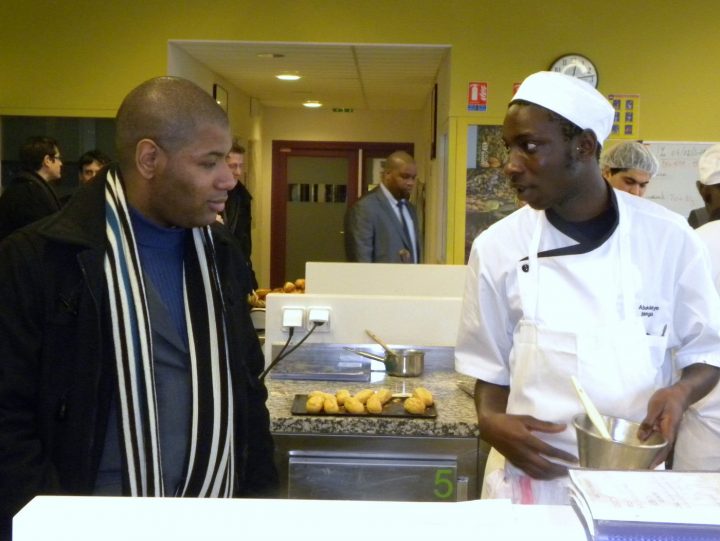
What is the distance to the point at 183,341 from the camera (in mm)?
1506

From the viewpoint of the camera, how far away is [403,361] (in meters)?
2.73

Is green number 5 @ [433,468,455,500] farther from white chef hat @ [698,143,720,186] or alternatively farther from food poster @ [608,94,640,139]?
food poster @ [608,94,640,139]

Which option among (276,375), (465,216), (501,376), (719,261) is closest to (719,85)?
(465,216)

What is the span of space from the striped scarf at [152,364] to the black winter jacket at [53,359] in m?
0.03

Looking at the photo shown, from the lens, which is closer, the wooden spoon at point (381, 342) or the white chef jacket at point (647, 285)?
the white chef jacket at point (647, 285)

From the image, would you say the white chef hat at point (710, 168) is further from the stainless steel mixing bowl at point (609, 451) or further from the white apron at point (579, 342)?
the stainless steel mixing bowl at point (609, 451)

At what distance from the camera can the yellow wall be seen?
5.15 metres

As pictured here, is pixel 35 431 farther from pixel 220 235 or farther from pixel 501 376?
pixel 501 376

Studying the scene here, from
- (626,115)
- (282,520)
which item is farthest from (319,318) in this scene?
(626,115)

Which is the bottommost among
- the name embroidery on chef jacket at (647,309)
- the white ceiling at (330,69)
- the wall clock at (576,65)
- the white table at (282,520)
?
the white table at (282,520)

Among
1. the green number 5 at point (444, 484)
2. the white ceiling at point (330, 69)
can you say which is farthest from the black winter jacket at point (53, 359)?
the white ceiling at point (330, 69)

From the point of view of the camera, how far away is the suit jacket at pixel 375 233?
4867 mm

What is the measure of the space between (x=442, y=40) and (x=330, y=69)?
1630 mm

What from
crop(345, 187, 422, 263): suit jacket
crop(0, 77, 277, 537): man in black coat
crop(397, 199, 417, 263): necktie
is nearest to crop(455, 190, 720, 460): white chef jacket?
crop(0, 77, 277, 537): man in black coat
